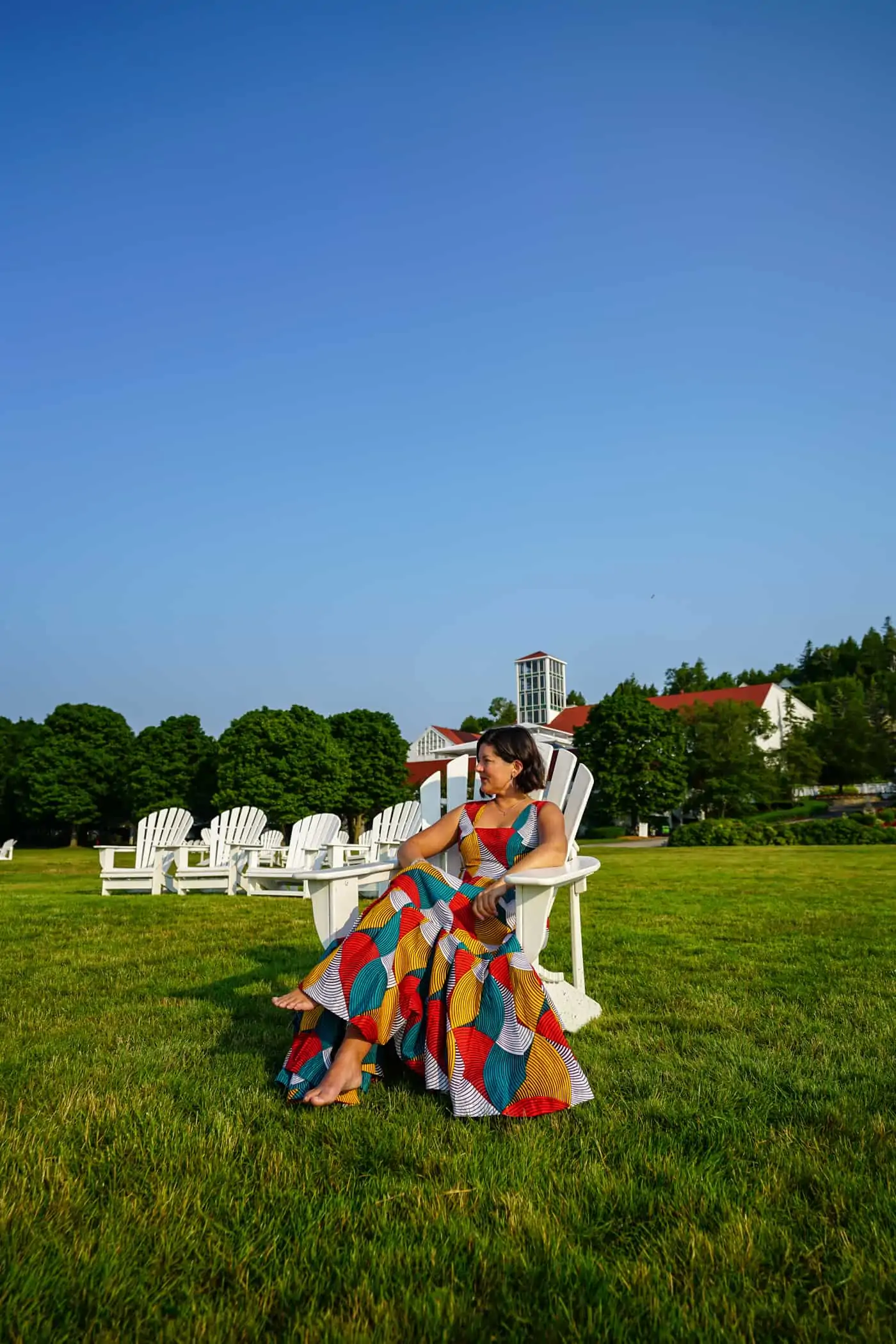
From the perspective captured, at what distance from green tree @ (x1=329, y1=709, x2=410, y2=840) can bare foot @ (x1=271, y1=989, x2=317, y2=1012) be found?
3804 centimetres

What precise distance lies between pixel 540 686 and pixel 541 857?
59.6 m

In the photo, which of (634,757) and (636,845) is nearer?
(636,845)

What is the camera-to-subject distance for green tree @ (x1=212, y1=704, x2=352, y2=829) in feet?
121

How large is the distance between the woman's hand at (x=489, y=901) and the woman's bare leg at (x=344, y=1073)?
2.14 feet

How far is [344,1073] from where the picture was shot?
2531 mm

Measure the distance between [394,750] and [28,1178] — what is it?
41.0m

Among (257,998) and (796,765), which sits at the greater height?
(796,765)

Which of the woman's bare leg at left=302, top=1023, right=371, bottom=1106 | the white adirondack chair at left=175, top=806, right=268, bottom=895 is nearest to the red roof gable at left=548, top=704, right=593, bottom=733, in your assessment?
the white adirondack chair at left=175, top=806, right=268, bottom=895

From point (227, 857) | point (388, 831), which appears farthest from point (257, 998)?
point (227, 857)

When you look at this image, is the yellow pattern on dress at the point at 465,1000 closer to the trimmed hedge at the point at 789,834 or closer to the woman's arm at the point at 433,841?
the woman's arm at the point at 433,841

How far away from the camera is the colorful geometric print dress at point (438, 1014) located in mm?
2480

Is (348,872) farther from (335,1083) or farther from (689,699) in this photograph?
(689,699)

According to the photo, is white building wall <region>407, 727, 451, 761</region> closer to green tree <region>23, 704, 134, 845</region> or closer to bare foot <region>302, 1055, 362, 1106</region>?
green tree <region>23, 704, 134, 845</region>

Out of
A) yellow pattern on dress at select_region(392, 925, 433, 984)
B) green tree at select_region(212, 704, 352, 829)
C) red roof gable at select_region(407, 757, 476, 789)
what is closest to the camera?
yellow pattern on dress at select_region(392, 925, 433, 984)
